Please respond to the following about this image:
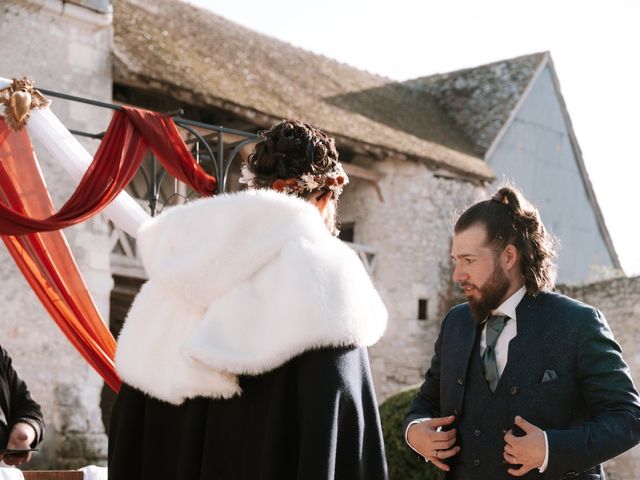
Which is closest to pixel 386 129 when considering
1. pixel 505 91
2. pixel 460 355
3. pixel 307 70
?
pixel 307 70

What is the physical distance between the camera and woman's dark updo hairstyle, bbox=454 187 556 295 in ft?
8.21

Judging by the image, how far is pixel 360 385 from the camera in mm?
2061

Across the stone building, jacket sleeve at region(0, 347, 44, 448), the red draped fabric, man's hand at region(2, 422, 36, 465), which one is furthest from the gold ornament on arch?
the stone building

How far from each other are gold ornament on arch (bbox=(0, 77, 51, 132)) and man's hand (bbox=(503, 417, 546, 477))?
381cm

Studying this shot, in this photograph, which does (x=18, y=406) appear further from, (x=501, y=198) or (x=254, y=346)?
(x=501, y=198)

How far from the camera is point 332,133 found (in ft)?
38.1

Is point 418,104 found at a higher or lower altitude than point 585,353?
higher

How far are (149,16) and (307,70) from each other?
3.25 m

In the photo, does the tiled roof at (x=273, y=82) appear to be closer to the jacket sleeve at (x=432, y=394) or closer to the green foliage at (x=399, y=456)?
the green foliage at (x=399, y=456)

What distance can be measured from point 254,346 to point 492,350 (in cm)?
82

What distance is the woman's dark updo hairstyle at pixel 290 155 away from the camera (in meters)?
2.24

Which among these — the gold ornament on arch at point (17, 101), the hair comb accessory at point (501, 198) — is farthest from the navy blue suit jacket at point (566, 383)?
the gold ornament on arch at point (17, 101)

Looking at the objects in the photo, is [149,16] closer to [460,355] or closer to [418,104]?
[418,104]

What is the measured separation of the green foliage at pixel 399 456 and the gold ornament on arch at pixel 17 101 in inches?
135
